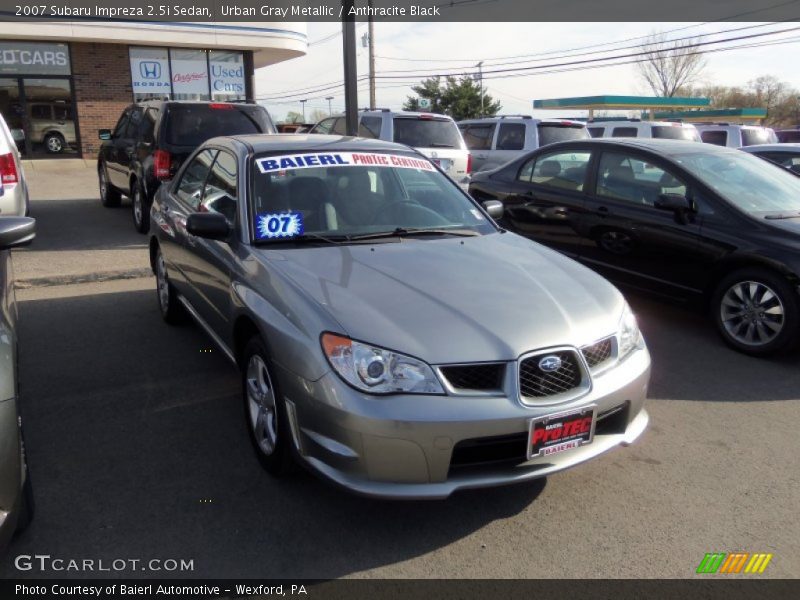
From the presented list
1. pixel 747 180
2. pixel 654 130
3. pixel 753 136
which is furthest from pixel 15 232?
pixel 753 136

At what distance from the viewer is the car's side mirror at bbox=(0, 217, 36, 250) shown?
3.05 metres

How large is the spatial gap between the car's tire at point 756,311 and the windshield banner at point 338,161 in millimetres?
2697

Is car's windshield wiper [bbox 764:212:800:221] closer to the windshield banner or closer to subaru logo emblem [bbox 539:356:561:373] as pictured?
the windshield banner

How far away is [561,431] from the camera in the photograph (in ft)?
9.46

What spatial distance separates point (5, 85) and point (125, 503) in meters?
20.0

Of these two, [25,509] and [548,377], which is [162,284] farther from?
[548,377]

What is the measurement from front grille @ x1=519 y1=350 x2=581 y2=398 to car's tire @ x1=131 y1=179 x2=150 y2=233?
7503mm

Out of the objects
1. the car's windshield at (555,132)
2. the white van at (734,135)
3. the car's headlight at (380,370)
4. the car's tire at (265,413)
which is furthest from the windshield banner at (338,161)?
the white van at (734,135)

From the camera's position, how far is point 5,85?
1916 cm

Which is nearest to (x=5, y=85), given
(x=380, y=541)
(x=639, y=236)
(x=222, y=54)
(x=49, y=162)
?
(x=49, y=162)

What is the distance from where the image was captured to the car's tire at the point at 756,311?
5105mm

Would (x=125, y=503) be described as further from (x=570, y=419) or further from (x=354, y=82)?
(x=354, y=82)

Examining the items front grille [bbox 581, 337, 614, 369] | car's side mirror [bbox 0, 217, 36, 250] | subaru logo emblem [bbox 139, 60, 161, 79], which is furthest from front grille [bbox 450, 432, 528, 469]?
subaru logo emblem [bbox 139, 60, 161, 79]

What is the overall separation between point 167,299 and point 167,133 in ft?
12.3
